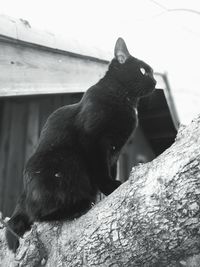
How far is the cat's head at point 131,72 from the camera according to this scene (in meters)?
2.63

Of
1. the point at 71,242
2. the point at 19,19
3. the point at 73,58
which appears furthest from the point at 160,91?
the point at 71,242

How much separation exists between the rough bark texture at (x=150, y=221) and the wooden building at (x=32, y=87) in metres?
1.31

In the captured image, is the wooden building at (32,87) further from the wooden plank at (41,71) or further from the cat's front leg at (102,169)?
the cat's front leg at (102,169)

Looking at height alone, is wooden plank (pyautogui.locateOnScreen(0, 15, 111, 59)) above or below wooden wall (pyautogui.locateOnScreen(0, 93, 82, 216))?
above

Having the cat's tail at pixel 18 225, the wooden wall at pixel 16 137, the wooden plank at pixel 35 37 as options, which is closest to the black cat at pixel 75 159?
the cat's tail at pixel 18 225

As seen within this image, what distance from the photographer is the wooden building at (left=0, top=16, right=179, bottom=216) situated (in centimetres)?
263

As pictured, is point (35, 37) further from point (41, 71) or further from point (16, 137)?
point (16, 137)

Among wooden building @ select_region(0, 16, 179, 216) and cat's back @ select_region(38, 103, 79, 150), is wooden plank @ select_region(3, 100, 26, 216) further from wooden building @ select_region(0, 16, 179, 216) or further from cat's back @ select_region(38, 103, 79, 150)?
cat's back @ select_region(38, 103, 79, 150)

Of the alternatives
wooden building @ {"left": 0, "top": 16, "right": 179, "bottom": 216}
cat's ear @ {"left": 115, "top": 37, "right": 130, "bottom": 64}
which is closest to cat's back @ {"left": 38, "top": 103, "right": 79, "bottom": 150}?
wooden building @ {"left": 0, "top": 16, "right": 179, "bottom": 216}

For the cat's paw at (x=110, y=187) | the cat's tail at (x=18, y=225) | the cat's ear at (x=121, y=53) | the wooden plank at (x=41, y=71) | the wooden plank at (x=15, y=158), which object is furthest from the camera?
the wooden plank at (x=15, y=158)

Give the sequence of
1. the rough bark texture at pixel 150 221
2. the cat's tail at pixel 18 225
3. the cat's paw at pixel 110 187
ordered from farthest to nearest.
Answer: the cat's paw at pixel 110 187 < the cat's tail at pixel 18 225 < the rough bark texture at pixel 150 221

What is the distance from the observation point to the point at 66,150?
2.04 metres

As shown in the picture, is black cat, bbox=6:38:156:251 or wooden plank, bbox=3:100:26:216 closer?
black cat, bbox=6:38:156:251

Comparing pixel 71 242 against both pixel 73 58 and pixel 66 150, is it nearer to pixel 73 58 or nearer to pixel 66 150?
pixel 66 150
